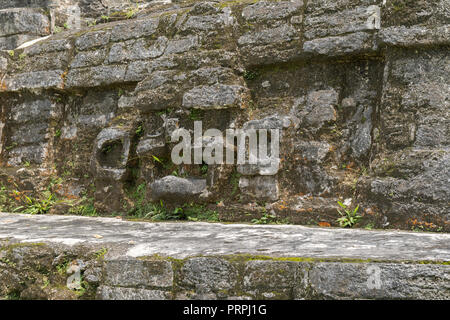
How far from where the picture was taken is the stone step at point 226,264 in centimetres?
227

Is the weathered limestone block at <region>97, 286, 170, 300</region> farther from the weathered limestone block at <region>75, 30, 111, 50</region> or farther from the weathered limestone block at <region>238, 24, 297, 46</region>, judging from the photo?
the weathered limestone block at <region>75, 30, 111, 50</region>

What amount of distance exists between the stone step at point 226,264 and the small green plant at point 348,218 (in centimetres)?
21

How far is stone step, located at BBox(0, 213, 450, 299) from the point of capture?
227 cm

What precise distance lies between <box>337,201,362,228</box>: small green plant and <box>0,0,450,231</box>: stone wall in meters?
0.05

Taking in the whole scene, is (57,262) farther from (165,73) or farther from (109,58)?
(109,58)

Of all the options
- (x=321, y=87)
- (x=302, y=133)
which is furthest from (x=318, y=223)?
(x=321, y=87)

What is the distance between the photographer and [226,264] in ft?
8.39

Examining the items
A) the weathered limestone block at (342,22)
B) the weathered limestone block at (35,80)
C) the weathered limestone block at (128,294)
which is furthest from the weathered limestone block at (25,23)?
the weathered limestone block at (128,294)

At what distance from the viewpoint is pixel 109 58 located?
492cm

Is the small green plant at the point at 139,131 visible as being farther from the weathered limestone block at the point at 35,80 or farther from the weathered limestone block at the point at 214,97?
the weathered limestone block at the point at 35,80

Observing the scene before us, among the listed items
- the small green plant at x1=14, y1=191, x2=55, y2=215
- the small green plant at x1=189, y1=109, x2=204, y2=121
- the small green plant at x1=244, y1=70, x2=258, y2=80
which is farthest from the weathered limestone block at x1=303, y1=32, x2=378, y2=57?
the small green plant at x1=14, y1=191, x2=55, y2=215

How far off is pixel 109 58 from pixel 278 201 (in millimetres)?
2149

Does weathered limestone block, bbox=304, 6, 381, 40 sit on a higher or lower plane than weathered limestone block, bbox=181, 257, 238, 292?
higher

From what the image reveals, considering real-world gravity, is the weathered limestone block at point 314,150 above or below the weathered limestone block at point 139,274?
above
